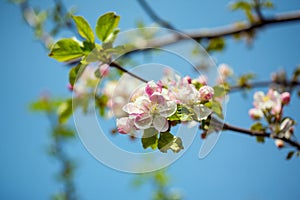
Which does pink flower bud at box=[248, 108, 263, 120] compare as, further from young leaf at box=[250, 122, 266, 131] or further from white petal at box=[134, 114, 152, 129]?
white petal at box=[134, 114, 152, 129]

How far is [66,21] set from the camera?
2229 millimetres

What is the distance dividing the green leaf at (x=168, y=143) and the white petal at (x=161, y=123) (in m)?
0.02

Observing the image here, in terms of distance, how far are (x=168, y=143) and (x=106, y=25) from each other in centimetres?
48

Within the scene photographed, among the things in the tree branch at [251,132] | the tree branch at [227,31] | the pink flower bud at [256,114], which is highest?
the tree branch at [227,31]

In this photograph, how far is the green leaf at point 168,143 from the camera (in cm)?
80

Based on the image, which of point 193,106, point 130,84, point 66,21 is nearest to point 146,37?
point 66,21

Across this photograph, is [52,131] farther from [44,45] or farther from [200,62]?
[200,62]

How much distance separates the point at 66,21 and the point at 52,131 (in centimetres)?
225

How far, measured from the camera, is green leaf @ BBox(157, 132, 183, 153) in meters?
0.80

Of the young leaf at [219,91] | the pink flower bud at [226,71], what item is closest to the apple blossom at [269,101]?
the young leaf at [219,91]

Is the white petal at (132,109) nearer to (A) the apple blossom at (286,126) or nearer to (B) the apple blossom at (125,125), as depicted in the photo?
(B) the apple blossom at (125,125)

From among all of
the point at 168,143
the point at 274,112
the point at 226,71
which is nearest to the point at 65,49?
the point at 168,143

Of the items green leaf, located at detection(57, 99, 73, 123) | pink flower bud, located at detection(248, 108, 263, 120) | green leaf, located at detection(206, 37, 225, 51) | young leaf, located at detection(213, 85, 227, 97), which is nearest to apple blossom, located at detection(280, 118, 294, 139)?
pink flower bud, located at detection(248, 108, 263, 120)

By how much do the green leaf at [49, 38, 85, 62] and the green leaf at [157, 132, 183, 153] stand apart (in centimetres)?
42
